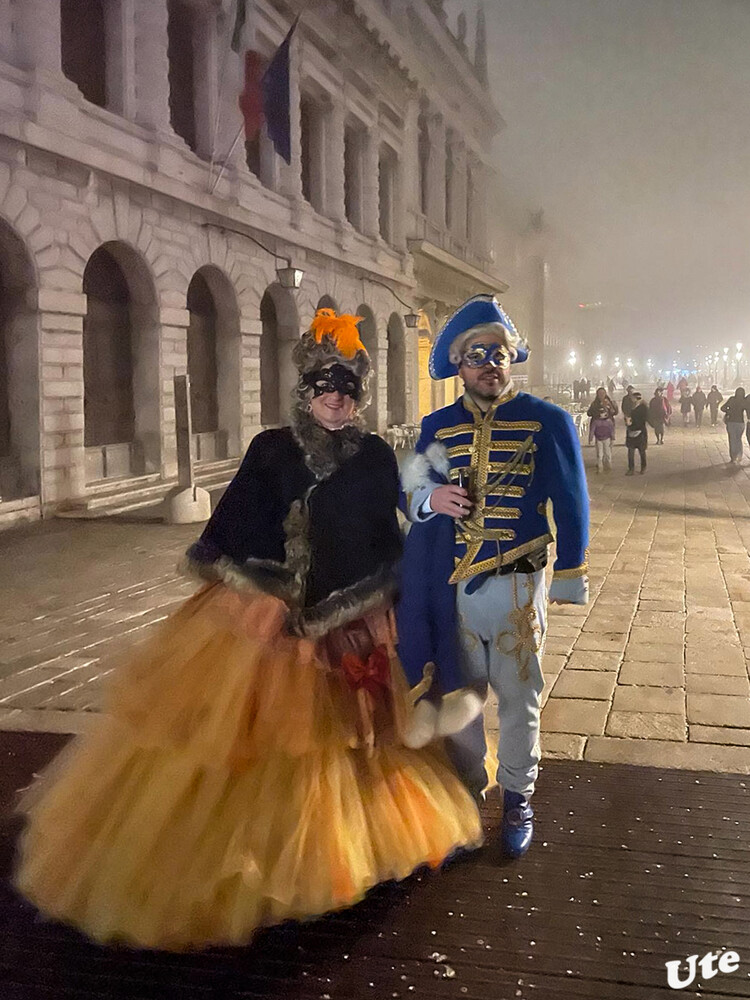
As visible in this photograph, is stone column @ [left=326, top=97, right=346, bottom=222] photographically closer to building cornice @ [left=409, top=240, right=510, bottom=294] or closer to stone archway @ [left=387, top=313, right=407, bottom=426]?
building cornice @ [left=409, top=240, right=510, bottom=294]

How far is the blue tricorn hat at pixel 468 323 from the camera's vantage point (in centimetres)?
272

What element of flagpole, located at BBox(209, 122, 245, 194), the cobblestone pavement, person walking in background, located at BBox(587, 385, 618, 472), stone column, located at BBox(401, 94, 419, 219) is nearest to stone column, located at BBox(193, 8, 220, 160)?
flagpole, located at BBox(209, 122, 245, 194)

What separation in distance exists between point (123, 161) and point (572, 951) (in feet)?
38.0

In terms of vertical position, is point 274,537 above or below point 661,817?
above

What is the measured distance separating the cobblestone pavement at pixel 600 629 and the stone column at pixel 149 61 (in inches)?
255

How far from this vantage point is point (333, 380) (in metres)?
2.60

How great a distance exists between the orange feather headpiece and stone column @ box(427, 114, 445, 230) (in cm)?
2426

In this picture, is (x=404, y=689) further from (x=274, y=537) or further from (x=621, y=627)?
(x=621, y=627)

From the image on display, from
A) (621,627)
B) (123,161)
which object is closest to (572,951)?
(621,627)

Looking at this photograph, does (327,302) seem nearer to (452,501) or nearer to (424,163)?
(424,163)

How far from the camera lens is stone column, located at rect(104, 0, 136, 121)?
11.7 meters

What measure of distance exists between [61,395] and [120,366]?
222 centimetres

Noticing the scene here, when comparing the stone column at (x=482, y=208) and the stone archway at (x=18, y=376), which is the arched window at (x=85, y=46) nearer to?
the stone archway at (x=18, y=376)

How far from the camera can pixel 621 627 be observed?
5.70 metres
